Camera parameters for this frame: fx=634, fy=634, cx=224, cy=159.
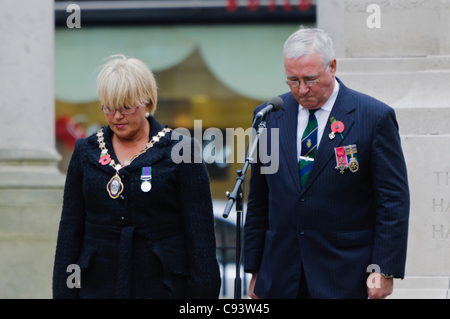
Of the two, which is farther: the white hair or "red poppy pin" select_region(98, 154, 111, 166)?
"red poppy pin" select_region(98, 154, 111, 166)

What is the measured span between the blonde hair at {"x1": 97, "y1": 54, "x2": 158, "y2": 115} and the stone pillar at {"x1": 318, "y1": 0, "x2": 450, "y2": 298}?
7.59ft

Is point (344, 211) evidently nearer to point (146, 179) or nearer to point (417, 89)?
point (146, 179)

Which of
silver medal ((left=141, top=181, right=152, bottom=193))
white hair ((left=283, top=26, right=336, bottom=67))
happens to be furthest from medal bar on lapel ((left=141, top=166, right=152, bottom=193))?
white hair ((left=283, top=26, right=336, bottom=67))

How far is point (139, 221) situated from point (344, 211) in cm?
100

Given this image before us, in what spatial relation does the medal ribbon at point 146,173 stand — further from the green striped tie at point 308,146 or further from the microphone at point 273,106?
the green striped tie at point 308,146

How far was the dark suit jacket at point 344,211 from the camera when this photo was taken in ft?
9.96

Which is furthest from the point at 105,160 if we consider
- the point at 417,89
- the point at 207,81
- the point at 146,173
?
the point at 207,81

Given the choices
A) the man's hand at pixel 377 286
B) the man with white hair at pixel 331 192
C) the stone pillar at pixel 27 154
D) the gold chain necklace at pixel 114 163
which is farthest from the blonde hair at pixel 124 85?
the stone pillar at pixel 27 154

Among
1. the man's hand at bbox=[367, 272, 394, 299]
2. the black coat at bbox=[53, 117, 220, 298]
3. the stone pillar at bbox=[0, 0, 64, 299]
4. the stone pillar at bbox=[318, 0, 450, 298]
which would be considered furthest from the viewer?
the stone pillar at bbox=[0, 0, 64, 299]

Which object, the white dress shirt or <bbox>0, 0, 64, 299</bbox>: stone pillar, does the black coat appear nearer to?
the white dress shirt

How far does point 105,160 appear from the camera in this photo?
3193 mm

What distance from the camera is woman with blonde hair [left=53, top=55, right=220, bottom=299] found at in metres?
3.07
